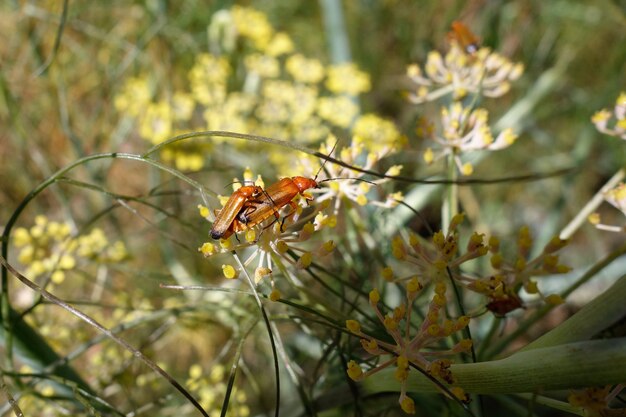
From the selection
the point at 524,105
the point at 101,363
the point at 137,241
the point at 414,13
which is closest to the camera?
the point at 101,363

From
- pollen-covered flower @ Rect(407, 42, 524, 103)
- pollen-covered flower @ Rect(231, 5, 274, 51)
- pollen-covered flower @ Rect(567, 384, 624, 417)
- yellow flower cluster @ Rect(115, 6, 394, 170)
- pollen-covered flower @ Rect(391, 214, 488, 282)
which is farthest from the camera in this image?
pollen-covered flower @ Rect(231, 5, 274, 51)

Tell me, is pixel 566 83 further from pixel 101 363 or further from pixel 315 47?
pixel 101 363

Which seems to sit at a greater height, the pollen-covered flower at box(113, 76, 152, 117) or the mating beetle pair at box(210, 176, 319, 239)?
the pollen-covered flower at box(113, 76, 152, 117)

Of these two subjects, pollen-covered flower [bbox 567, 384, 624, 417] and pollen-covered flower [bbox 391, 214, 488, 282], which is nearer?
pollen-covered flower [bbox 567, 384, 624, 417]

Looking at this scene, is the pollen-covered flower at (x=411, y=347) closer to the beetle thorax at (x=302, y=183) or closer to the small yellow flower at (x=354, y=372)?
the small yellow flower at (x=354, y=372)

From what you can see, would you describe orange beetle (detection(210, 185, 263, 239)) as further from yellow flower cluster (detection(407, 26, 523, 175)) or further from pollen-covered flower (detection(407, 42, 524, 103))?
pollen-covered flower (detection(407, 42, 524, 103))

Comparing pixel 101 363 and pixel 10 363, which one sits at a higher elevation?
pixel 101 363

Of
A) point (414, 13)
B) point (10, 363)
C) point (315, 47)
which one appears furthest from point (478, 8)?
point (10, 363)

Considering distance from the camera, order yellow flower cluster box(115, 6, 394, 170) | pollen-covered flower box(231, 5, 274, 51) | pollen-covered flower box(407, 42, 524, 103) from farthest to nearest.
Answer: pollen-covered flower box(231, 5, 274, 51) → yellow flower cluster box(115, 6, 394, 170) → pollen-covered flower box(407, 42, 524, 103)

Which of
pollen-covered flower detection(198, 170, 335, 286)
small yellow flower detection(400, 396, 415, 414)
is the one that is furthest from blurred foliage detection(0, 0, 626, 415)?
small yellow flower detection(400, 396, 415, 414)
